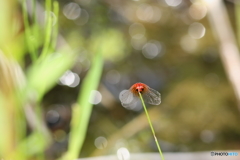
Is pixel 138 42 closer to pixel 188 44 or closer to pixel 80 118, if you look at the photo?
pixel 188 44

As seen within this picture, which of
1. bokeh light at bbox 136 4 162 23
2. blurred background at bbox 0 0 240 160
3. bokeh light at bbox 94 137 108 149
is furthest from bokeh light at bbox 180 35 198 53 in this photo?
bokeh light at bbox 94 137 108 149

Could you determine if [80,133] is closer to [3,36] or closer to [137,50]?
[3,36]

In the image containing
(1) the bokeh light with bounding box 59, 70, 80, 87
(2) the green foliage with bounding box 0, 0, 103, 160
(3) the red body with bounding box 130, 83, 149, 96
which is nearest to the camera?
(3) the red body with bounding box 130, 83, 149, 96

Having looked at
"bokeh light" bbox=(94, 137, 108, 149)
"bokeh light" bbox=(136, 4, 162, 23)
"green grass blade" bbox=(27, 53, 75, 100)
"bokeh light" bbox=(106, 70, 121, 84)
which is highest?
"bokeh light" bbox=(136, 4, 162, 23)

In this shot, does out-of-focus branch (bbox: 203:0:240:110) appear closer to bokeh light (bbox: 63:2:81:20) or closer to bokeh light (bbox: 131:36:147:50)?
bokeh light (bbox: 131:36:147:50)

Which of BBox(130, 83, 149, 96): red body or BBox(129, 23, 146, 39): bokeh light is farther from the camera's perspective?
BBox(129, 23, 146, 39): bokeh light

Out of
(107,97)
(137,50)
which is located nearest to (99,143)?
(107,97)

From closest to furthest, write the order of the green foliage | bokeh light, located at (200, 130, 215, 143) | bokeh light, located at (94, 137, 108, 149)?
A: the green foliage < bokeh light, located at (94, 137, 108, 149) < bokeh light, located at (200, 130, 215, 143)

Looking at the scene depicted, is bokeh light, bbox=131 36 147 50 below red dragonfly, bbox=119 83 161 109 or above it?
above
